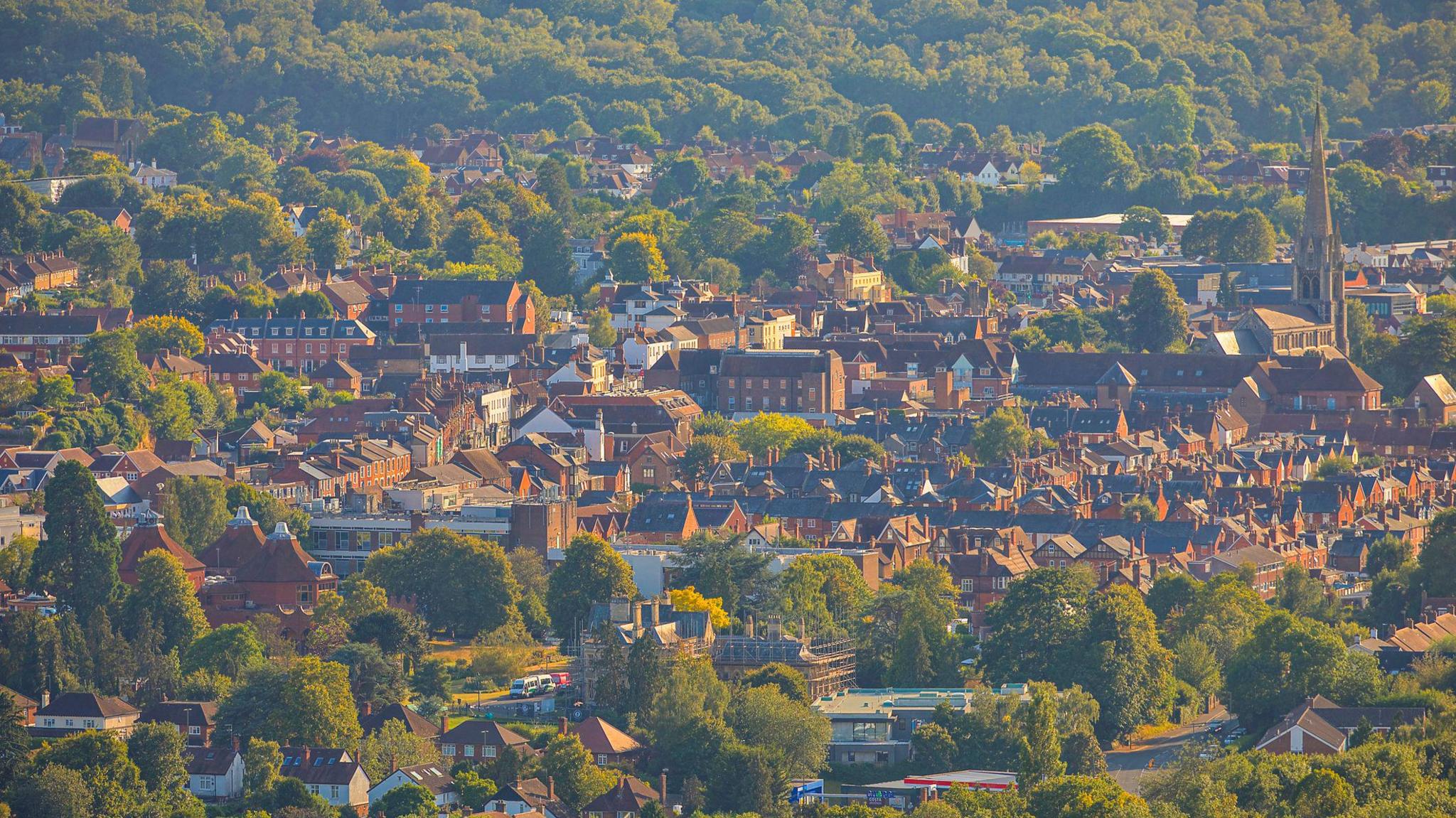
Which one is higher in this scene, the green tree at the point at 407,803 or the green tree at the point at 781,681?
the green tree at the point at 781,681

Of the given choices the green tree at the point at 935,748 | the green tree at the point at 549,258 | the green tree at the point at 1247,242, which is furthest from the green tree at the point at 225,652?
the green tree at the point at 1247,242

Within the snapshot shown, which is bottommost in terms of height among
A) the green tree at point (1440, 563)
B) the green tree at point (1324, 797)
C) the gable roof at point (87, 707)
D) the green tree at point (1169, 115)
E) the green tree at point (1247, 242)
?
the gable roof at point (87, 707)

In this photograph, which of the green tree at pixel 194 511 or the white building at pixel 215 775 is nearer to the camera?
the white building at pixel 215 775

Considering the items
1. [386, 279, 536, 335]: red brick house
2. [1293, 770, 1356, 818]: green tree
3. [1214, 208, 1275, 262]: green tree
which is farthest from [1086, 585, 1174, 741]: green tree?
[1214, 208, 1275, 262]: green tree

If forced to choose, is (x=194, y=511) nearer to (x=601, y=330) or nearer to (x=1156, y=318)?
(x=601, y=330)

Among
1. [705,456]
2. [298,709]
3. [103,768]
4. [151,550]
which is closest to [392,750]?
[298,709]

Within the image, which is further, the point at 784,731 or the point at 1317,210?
the point at 1317,210

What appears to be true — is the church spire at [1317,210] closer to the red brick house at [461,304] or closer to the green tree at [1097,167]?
the red brick house at [461,304]

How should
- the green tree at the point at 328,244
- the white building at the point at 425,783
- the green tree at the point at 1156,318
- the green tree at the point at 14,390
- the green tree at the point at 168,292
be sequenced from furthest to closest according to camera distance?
the green tree at the point at 328,244
the green tree at the point at 1156,318
the green tree at the point at 168,292
the green tree at the point at 14,390
the white building at the point at 425,783
